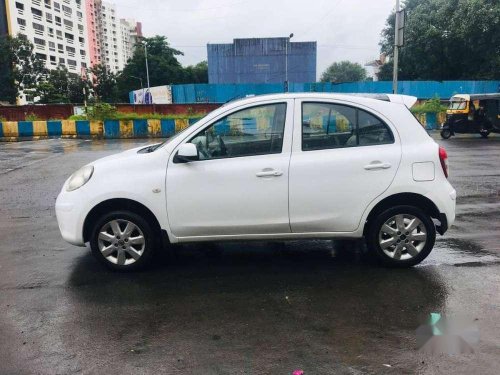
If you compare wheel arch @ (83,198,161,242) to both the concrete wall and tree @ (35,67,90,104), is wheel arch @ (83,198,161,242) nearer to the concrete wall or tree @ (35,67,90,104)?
the concrete wall

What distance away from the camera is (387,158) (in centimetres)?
449

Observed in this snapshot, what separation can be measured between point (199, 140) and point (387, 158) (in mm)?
1819

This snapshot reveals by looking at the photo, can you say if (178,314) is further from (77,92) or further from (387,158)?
(77,92)

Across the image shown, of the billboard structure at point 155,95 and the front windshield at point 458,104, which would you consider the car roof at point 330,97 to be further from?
the billboard structure at point 155,95

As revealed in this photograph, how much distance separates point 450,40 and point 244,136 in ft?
132

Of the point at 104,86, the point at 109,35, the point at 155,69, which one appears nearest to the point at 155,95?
the point at 104,86

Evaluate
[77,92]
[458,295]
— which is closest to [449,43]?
[458,295]

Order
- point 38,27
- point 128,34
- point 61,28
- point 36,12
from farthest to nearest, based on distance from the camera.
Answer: point 128,34 → point 61,28 → point 38,27 → point 36,12

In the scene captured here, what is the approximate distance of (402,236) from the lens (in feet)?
15.1

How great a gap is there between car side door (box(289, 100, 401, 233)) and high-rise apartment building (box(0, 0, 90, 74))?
80317mm

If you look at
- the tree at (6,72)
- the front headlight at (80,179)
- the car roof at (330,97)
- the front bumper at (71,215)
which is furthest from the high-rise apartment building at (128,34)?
the car roof at (330,97)

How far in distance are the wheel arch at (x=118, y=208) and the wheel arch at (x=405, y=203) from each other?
6.95ft

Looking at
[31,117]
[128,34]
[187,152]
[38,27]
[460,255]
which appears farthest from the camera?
[128,34]

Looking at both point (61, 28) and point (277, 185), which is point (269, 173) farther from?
point (61, 28)
